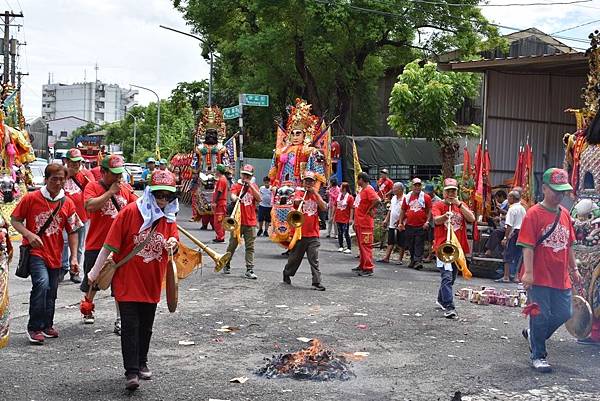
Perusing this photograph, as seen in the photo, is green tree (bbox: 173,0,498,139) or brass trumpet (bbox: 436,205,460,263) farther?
green tree (bbox: 173,0,498,139)

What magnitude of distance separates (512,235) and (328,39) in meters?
13.9

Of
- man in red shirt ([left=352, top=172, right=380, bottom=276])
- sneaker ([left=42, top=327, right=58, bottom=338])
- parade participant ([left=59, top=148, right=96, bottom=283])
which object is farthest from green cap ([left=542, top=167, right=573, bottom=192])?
man in red shirt ([left=352, top=172, right=380, bottom=276])

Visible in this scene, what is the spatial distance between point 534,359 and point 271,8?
67.2 feet

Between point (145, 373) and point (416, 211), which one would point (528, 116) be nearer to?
point (416, 211)

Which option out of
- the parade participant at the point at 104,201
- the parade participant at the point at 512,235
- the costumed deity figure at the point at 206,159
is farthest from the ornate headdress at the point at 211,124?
the parade participant at the point at 104,201

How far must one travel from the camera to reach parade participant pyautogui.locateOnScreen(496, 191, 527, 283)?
531 inches

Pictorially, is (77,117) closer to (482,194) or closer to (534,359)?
(482,194)

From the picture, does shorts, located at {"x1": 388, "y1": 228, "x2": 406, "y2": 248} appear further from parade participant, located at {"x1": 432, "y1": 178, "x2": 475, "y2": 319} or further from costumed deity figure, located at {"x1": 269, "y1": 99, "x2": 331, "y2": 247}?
parade participant, located at {"x1": 432, "y1": 178, "x2": 475, "y2": 319}

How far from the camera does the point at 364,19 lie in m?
25.2

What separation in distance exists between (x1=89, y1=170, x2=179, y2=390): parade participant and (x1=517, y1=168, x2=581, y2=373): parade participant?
332 cm

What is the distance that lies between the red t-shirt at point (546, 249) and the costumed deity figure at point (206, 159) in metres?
15.6

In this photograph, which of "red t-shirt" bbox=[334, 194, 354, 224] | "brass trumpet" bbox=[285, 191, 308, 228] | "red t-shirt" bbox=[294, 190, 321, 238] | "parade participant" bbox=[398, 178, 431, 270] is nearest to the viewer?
"brass trumpet" bbox=[285, 191, 308, 228]

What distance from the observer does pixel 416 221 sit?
1540 cm

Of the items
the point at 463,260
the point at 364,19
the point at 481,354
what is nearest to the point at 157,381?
the point at 481,354
